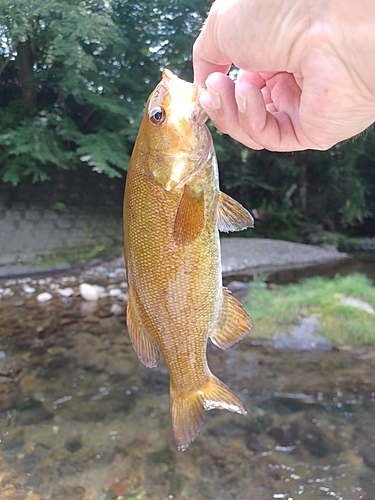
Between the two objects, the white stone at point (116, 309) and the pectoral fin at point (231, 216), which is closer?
the pectoral fin at point (231, 216)

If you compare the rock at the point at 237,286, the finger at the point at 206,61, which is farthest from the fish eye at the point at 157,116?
the rock at the point at 237,286

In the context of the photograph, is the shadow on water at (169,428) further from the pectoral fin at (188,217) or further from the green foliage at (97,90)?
the green foliage at (97,90)

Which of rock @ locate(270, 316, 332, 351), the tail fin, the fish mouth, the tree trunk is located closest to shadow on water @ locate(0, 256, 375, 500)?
rock @ locate(270, 316, 332, 351)

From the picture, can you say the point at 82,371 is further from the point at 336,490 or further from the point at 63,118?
the point at 63,118

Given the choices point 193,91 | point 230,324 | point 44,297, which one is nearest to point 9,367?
point 44,297

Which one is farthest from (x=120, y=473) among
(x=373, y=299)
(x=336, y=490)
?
(x=373, y=299)

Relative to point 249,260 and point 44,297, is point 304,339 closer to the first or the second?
point 44,297
